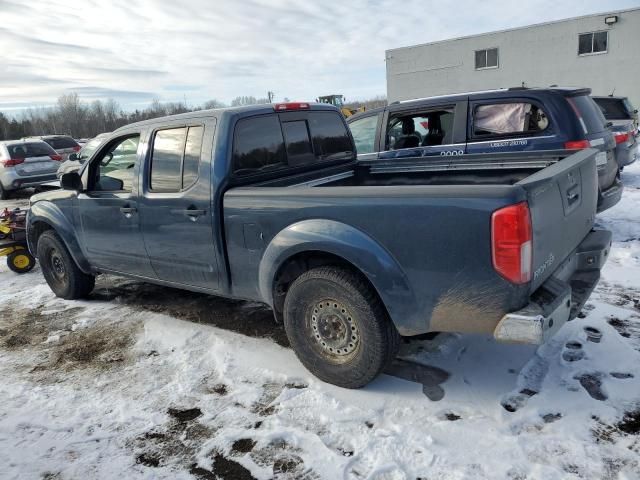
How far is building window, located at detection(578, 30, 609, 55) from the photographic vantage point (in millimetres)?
23266

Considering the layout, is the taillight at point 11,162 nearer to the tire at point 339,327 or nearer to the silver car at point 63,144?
the silver car at point 63,144

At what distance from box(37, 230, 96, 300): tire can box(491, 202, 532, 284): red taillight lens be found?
4629 millimetres

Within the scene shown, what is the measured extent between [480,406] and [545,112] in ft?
12.9

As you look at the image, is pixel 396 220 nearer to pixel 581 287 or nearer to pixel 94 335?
pixel 581 287

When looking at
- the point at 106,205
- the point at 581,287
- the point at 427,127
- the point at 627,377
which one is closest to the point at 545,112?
the point at 427,127

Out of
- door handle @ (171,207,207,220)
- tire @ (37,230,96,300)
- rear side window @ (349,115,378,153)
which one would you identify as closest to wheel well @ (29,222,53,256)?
tire @ (37,230,96,300)

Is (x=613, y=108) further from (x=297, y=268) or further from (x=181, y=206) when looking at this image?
(x=181, y=206)

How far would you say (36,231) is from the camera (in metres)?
5.88

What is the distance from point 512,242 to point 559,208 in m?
0.68

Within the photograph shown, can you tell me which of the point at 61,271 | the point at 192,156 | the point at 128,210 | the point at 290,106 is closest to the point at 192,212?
the point at 192,156

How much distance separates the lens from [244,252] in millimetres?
3736

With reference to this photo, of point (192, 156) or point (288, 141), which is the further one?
point (288, 141)

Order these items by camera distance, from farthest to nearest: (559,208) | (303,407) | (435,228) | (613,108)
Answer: (613,108)
(303,407)
(559,208)
(435,228)

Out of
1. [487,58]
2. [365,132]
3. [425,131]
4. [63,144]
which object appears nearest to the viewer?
[425,131]
